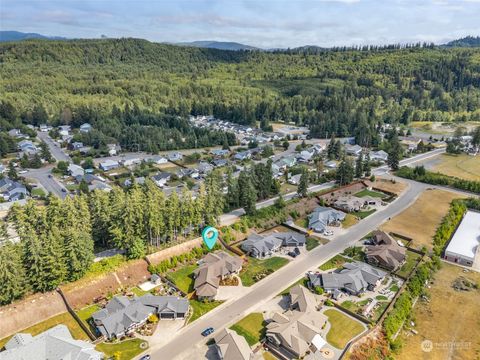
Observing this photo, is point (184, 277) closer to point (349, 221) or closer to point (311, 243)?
point (311, 243)

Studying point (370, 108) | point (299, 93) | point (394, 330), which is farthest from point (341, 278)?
point (299, 93)

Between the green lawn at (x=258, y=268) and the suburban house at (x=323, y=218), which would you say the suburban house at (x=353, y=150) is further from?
the green lawn at (x=258, y=268)

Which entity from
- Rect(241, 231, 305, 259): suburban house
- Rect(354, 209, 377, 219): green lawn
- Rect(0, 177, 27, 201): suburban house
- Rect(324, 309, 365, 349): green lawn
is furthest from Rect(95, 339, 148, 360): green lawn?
Rect(0, 177, 27, 201): suburban house

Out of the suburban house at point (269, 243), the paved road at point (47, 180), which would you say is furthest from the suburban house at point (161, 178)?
the suburban house at point (269, 243)

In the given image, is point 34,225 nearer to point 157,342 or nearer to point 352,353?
point 157,342

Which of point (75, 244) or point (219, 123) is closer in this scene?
point (75, 244)

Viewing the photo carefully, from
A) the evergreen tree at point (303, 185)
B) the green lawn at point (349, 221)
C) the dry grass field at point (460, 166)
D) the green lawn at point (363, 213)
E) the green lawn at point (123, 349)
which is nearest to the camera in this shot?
the green lawn at point (123, 349)

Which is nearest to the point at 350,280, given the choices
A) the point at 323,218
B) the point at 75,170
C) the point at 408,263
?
the point at 408,263
